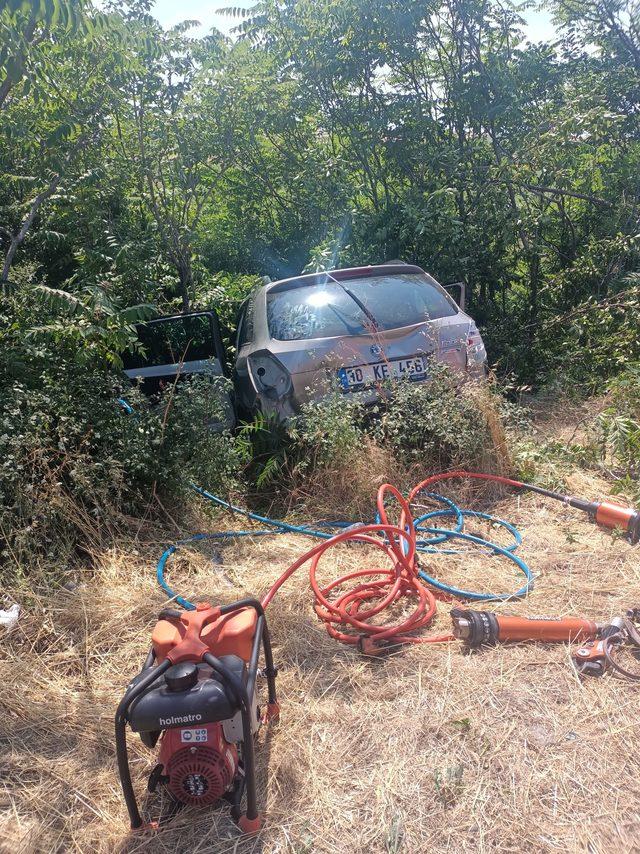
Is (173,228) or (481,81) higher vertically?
(481,81)

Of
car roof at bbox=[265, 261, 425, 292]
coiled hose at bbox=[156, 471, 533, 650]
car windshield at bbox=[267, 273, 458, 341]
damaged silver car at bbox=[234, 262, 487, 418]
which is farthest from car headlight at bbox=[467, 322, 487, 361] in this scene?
coiled hose at bbox=[156, 471, 533, 650]

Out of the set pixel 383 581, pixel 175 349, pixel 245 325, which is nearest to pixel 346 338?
pixel 245 325

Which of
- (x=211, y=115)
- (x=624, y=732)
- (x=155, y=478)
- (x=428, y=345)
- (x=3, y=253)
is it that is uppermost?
(x=211, y=115)

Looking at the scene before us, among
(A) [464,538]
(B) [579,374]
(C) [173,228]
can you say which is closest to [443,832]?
(A) [464,538]

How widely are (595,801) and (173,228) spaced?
6.45 metres

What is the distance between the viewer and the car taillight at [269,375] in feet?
15.4

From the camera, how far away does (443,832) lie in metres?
2.00

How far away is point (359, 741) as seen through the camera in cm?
240

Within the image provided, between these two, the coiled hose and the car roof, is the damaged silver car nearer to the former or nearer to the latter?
the car roof

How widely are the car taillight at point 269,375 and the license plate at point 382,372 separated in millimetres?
407

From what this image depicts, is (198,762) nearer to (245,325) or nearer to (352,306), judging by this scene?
(352,306)

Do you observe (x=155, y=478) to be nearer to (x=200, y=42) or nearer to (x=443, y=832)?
(x=443, y=832)

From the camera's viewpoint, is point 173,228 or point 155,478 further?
point 173,228

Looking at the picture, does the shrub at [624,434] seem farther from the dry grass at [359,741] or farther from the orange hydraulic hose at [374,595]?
the orange hydraulic hose at [374,595]
